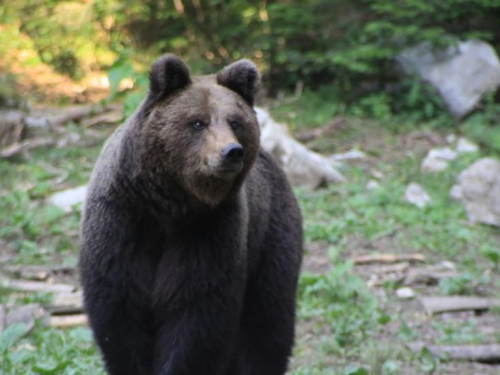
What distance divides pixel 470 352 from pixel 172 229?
3092mm

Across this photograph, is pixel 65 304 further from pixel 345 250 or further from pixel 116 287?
pixel 345 250

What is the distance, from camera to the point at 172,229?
4.32 meters

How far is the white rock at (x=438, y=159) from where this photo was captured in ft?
34.9

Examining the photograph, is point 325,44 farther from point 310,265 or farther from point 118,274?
point 118,274

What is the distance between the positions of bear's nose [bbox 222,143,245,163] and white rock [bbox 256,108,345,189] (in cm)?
519

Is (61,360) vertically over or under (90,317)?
under

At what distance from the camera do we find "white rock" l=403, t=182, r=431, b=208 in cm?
938

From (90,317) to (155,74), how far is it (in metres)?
1.35

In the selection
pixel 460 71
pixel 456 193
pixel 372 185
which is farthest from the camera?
pixel 460 71

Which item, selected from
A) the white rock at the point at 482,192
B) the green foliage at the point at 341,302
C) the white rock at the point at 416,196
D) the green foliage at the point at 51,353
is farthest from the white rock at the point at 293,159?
the green foliage at the point at 51,353

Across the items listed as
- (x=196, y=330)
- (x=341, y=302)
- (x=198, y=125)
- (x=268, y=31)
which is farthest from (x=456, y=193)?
(x=198, y=125)

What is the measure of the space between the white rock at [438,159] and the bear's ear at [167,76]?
690 centimetres

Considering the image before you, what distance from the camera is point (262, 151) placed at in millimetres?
5402

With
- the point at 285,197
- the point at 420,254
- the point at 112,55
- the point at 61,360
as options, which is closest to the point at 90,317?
the point at 61,360
